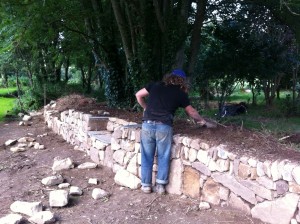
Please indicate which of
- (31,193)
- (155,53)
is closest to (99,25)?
(155,53)

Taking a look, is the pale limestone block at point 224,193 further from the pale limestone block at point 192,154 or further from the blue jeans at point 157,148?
the blue jeans at point 157,148

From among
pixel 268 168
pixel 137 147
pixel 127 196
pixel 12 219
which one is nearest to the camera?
pixel 268 168

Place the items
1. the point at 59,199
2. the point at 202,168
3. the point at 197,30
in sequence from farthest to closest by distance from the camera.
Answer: the point at 197,30, the point at 59,199, the point at 202,168

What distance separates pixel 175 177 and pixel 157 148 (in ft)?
1.54

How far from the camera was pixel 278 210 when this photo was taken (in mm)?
3965

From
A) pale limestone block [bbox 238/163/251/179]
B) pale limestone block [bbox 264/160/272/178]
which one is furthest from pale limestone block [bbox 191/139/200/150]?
pale limestone block [bbox 264/160/272/178]

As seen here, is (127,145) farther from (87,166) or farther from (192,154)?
(192,154)

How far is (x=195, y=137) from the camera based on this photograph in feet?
17.1

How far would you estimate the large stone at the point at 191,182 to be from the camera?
5.06m

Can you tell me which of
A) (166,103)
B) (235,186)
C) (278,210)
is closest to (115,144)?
(166,103)

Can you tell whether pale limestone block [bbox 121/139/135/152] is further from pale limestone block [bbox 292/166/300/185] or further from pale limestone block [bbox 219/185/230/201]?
pale limestone block [bbox 292/166/300/185]

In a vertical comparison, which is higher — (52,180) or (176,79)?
(176,79)

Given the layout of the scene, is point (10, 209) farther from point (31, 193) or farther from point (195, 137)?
point (195, 137)

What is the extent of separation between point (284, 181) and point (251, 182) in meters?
0.44
